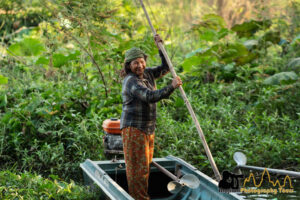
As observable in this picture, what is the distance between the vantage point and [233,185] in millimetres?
3285

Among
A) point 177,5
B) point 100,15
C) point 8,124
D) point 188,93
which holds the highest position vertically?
point 177,5

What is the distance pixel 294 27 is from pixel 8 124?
6.12m

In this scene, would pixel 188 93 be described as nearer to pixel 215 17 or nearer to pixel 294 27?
pixel 215 17

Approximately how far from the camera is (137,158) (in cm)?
380

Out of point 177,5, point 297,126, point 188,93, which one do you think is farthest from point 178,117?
point 177,5

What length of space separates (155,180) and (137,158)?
75 cm

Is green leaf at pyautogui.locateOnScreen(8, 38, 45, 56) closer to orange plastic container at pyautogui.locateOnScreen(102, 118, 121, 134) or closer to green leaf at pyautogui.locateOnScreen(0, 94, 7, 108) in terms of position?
green leaf at pyautogui.locateOnScreen(0, 94, 7, 108)

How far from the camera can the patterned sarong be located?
148 inches

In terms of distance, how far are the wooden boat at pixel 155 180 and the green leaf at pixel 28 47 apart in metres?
3.68

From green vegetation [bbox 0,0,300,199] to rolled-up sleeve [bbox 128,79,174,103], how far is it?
136 centimetres

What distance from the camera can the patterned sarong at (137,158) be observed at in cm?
377

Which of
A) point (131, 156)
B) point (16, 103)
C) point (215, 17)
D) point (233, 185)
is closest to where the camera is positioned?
point (233, 185)

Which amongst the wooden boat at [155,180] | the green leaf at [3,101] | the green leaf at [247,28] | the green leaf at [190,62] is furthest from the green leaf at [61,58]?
the green leaf at [247,28]

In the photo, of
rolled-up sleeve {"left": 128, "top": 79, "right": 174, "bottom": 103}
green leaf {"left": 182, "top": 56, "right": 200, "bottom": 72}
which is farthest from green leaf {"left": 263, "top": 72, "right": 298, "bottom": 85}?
rolled-up sleeve {"left": 128, "top": 79, "right": 174, "bottom": 103}
